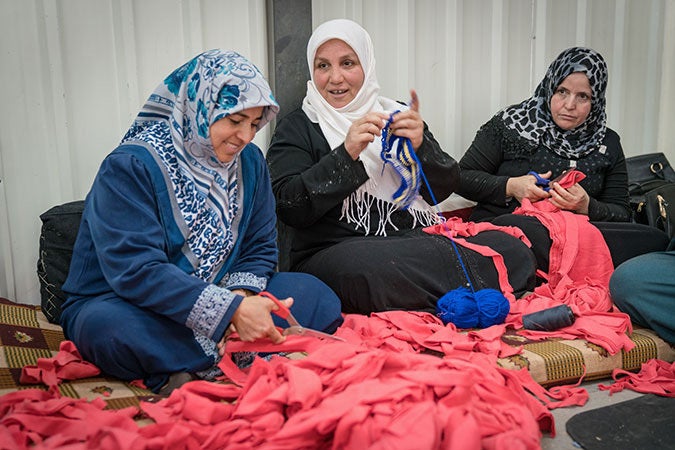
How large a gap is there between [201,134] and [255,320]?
549 millimetres

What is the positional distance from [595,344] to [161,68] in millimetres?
1891

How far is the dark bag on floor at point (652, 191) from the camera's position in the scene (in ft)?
9.73

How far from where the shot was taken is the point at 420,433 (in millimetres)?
1376

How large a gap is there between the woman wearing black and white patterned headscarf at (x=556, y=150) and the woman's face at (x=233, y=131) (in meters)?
1.38

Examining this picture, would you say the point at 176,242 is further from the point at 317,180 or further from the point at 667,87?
the point at 667,87

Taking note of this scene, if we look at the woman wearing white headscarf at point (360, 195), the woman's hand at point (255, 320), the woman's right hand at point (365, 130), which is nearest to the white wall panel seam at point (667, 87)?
the woman wearing white headscarf at point (360, 195)

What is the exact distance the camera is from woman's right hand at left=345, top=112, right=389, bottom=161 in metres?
2.32

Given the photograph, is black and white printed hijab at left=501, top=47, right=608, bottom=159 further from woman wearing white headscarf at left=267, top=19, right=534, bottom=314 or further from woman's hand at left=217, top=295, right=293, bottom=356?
woman's hand at left=217, top=295, right=293, bottom=356

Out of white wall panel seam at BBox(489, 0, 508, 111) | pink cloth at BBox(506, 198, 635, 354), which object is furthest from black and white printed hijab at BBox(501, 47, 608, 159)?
white wall panel seam at BBox(489, 0, 508, 111)

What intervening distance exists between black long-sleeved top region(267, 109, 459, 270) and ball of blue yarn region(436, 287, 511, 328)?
44cm

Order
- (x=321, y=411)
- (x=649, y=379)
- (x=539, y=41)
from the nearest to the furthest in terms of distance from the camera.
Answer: (x=321, y=411), (x=649, y=379), (x=539, y=41)

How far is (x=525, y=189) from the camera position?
114 inches

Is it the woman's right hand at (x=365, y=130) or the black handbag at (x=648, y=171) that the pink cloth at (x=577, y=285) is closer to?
the woman's right hand at (x=365, y=130)

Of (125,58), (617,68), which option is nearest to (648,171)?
(617,68)
